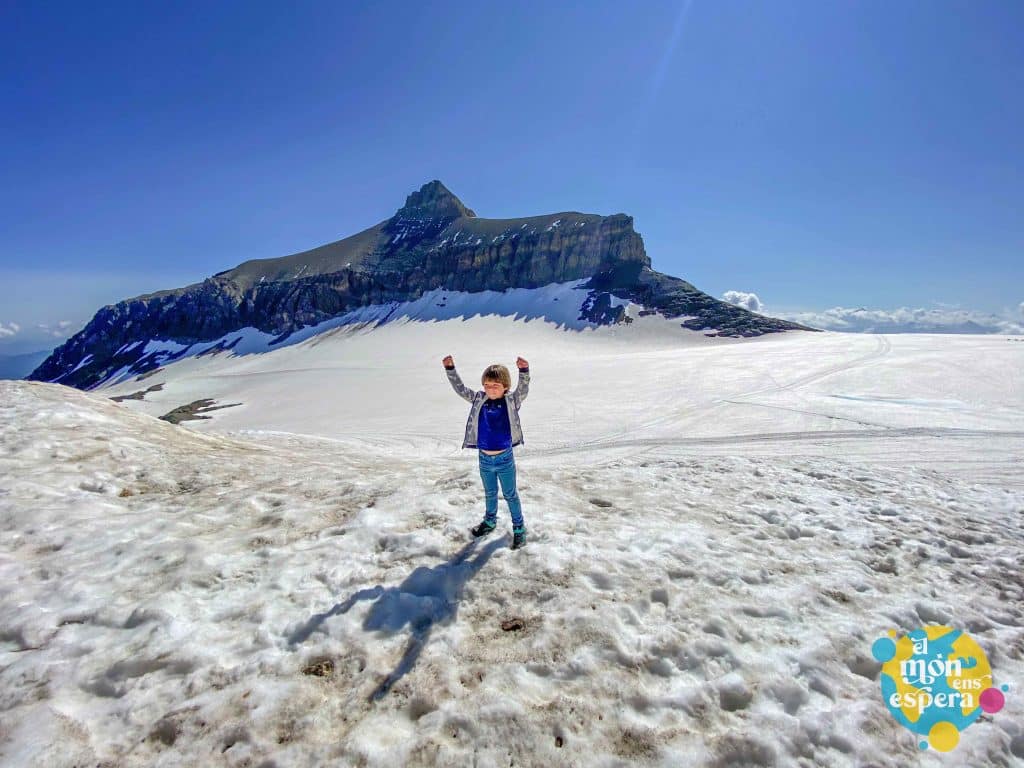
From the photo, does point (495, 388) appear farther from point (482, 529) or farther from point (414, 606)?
point (414, 606)

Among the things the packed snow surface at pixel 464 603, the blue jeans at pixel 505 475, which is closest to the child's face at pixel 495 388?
the blue jeans at pixel 505 475

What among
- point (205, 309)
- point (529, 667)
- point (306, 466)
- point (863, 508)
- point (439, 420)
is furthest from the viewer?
point (205, 309)

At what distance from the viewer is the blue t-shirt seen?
5.69 meters

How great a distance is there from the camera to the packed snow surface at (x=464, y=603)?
3.14m

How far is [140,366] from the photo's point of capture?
139125mm

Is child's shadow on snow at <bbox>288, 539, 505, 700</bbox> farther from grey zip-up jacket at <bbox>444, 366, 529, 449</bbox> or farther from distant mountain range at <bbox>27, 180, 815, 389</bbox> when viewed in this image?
distant mountain range at <bbox>27, 180, 815, 389</bbox>

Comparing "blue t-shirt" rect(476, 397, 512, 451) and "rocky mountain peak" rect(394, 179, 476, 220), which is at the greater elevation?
"rocky mountain peak" rect(394, 179, 476, 220)

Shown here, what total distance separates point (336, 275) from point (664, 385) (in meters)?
137

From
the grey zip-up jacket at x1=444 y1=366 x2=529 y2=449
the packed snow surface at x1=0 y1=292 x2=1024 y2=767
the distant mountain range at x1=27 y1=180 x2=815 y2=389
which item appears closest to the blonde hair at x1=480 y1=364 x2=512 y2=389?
the grey zip-up jacket at x1=444 y1=366 x2=529 y2=449

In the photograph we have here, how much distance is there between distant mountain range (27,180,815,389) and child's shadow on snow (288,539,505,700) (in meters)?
93.4

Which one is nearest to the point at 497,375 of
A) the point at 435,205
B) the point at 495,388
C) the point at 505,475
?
the point at 495,388

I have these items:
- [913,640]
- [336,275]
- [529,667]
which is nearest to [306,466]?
[529,667]

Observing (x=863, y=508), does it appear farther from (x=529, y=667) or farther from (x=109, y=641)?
(x=109, y=641)

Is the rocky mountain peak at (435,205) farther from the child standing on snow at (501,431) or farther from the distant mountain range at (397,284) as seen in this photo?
the child standing on snow at (501,431)
